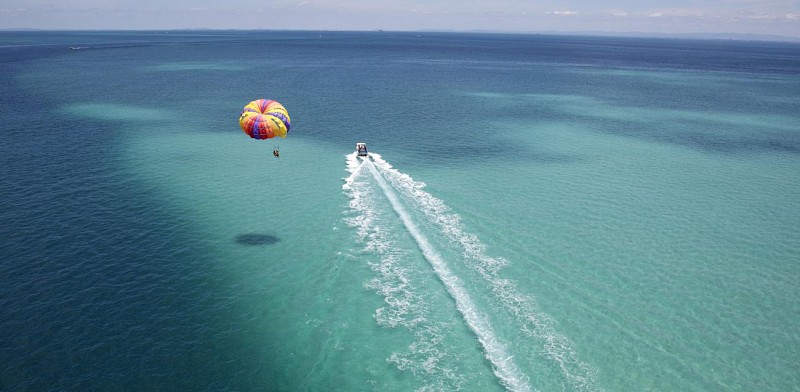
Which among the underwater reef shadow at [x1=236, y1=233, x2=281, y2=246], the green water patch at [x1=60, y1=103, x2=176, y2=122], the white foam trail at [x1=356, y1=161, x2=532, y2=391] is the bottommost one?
the white foam trail at [x1=356, y1=161, x2=532, y2=391]

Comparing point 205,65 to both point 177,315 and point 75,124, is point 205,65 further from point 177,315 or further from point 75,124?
point 177,315

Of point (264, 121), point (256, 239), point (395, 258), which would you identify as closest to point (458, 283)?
point (395, 258)

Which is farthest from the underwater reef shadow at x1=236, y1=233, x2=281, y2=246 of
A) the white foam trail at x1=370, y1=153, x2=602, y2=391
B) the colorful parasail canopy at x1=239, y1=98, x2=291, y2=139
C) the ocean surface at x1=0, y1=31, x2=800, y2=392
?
the white foam trail at x1=370, y1=153, x2=602, y2=391

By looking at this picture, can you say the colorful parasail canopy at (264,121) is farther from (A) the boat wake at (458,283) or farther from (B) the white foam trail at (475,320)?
(B) the white foam trail at (475,320)

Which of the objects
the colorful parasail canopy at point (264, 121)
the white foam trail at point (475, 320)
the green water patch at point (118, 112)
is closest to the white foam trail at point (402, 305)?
the white foam trail at point (475, 320)

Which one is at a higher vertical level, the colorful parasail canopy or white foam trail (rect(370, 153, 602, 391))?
Result: the colorful parasail canopy

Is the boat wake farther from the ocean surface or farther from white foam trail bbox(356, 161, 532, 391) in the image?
the ocean surface

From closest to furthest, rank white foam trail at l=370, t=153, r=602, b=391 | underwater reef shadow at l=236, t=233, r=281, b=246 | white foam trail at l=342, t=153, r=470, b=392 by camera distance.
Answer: white foam trail at l=342, t=153, r=470, b=392, white foam trail at l=370, t=153, r=602, b=391, underwater reef shadow at l=236, t=233, r=281, b=246

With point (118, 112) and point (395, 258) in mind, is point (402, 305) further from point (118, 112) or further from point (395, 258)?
point (118, 112)
